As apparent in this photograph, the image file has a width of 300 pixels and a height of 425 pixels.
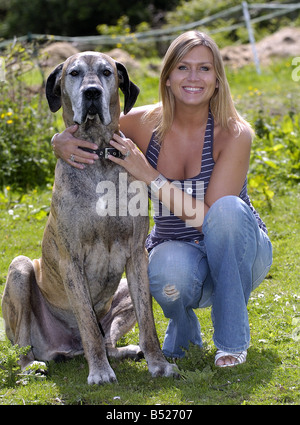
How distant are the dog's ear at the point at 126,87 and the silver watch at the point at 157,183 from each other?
1.44ft

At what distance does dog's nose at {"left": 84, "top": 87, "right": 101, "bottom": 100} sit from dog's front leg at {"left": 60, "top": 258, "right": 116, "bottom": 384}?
0.80 m

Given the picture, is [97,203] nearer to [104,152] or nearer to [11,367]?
[104,152]

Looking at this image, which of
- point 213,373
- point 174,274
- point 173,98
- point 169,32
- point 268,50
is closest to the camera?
point 213,373

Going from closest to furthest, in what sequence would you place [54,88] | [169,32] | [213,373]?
[213,373]
[54,88]
[169,32]

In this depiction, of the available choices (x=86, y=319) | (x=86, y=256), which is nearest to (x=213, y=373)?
(x=86, y=319)

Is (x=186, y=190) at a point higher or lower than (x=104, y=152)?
lower

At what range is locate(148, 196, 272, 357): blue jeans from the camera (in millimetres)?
3193

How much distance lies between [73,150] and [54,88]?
372 mm

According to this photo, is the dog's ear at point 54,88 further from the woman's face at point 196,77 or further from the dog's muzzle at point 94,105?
the woman's face at point 196,77

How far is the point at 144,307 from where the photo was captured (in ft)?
11.0

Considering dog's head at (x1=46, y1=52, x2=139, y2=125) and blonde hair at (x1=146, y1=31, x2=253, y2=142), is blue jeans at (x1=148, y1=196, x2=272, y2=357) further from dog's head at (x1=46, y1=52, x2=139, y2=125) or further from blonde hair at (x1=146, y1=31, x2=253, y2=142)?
dog's head at (x1=46, y1=52, x2=139, y2=125)

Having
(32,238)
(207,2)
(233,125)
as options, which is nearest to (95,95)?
(233,125)
